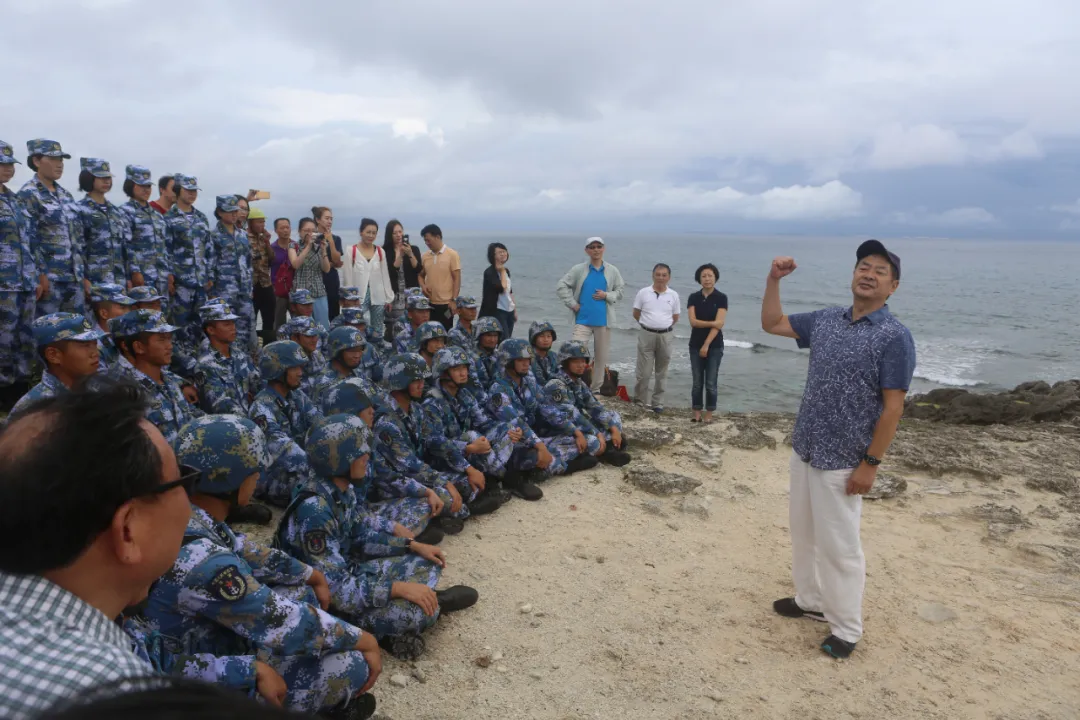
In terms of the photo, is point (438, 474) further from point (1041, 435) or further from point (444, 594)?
point (1041, 435)

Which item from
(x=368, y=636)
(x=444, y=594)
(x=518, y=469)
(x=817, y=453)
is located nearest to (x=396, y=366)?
(x=518, y=469)

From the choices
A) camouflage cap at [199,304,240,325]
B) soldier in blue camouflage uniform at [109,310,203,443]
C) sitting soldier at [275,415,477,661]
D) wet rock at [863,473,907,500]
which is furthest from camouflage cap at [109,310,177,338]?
wet rock at [863,473,907,500]

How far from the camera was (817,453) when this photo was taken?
371cm

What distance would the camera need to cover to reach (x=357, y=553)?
424 cm

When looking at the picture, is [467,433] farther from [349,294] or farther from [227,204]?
[227,204]

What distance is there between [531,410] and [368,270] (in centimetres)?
399

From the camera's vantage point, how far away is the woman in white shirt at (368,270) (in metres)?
9.36

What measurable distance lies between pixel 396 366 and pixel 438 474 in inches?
37.6

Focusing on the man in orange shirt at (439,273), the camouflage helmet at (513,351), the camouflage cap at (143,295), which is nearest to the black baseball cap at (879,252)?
the camouflage helmet at (513,351)

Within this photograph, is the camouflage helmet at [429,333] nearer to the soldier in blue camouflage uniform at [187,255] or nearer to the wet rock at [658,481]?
the wet rock at [658,481]

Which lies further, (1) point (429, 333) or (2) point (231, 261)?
(2) point (231, 261)

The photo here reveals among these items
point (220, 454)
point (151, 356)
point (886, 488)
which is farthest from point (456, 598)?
point (886, 488)

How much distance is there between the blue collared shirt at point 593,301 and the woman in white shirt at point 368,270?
2813mm

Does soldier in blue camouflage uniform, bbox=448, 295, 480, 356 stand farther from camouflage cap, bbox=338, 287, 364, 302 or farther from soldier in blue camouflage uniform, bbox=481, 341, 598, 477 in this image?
camouflage cap, bbox=338, 287, 364, 302
